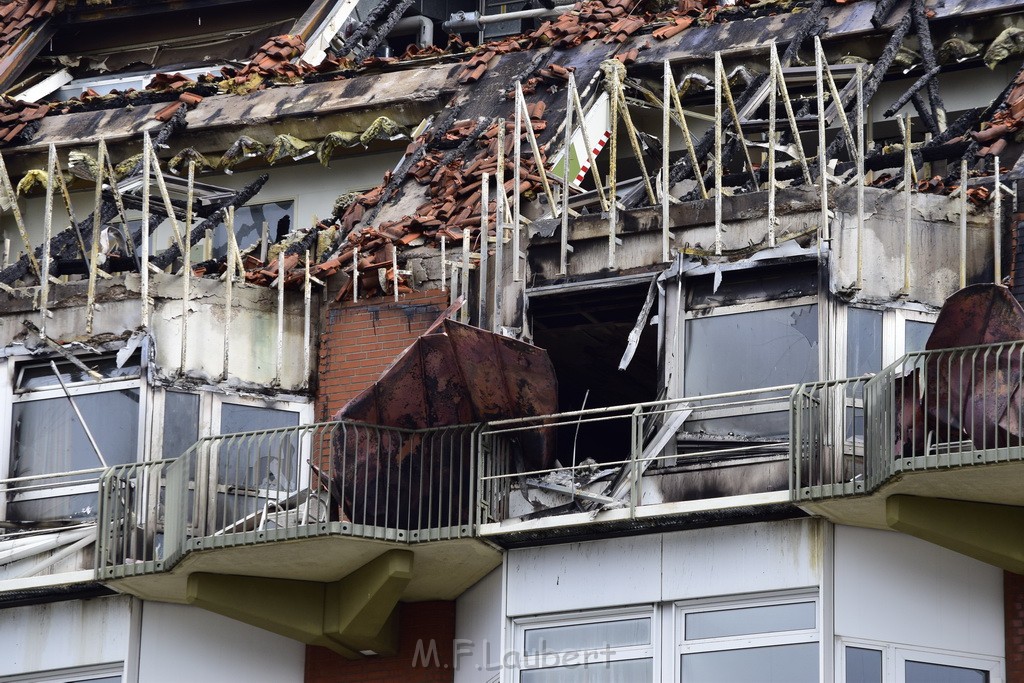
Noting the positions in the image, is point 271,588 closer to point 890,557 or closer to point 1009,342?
point 890,557

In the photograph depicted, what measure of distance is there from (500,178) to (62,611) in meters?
6.06

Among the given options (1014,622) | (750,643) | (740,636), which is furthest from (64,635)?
(1014,622)

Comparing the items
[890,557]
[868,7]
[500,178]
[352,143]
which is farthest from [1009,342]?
[352,143]

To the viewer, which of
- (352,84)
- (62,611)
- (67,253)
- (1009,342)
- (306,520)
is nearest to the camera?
(1009,342)

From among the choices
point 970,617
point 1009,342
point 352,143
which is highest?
point 352,143

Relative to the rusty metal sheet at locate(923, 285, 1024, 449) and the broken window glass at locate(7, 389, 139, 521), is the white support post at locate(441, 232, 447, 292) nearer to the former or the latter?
the broken window glass at locate(7, 389, 139, 521)

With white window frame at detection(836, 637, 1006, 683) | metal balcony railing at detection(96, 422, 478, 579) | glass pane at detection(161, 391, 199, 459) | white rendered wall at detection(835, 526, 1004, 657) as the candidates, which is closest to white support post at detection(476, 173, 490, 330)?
metal balcony railing at detection(96, 422, 478, 579)

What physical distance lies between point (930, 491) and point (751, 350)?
2562mm

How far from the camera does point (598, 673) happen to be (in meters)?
22.8

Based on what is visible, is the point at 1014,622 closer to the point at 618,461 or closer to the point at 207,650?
the point at 618,461

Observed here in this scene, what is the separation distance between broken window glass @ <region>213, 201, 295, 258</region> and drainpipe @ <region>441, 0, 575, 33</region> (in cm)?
507

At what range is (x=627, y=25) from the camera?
3027 centimetres

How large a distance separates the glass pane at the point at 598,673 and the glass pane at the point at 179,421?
4.57 m

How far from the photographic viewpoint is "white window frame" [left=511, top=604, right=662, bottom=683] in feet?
74.3
